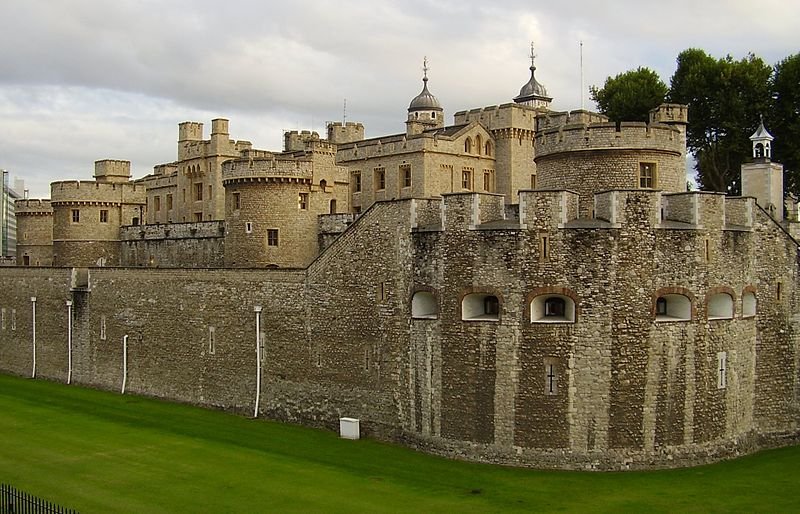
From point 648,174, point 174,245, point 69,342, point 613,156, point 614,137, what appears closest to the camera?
point 614,137

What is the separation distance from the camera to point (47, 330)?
4362cm

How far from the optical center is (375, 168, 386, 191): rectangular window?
164 feet

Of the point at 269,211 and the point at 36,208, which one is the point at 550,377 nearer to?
the point at 269,211

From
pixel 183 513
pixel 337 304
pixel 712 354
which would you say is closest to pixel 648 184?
pixel 712 354

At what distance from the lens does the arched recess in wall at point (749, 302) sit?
27.1 m

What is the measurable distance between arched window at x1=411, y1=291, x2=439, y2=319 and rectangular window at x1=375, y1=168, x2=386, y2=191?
23273 mm

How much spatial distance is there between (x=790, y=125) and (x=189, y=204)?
3419cm

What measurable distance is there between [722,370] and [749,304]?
259 centimetres

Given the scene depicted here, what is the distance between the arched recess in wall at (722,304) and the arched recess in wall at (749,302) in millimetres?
807

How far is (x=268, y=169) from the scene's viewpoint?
38.1 metres

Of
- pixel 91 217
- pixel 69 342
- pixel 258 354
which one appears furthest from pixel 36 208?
pixel 258 354

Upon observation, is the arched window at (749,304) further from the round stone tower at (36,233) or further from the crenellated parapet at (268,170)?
the round stone tower at (36,233)

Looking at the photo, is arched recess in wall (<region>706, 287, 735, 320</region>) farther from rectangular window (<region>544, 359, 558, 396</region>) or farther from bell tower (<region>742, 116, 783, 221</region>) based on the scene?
bell tower (<region>742, 116, 783, 221</region>)

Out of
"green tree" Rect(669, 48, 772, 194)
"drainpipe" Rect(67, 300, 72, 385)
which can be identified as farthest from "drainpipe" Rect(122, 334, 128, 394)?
"green tree" Rect(669, 48, 772, 194)
